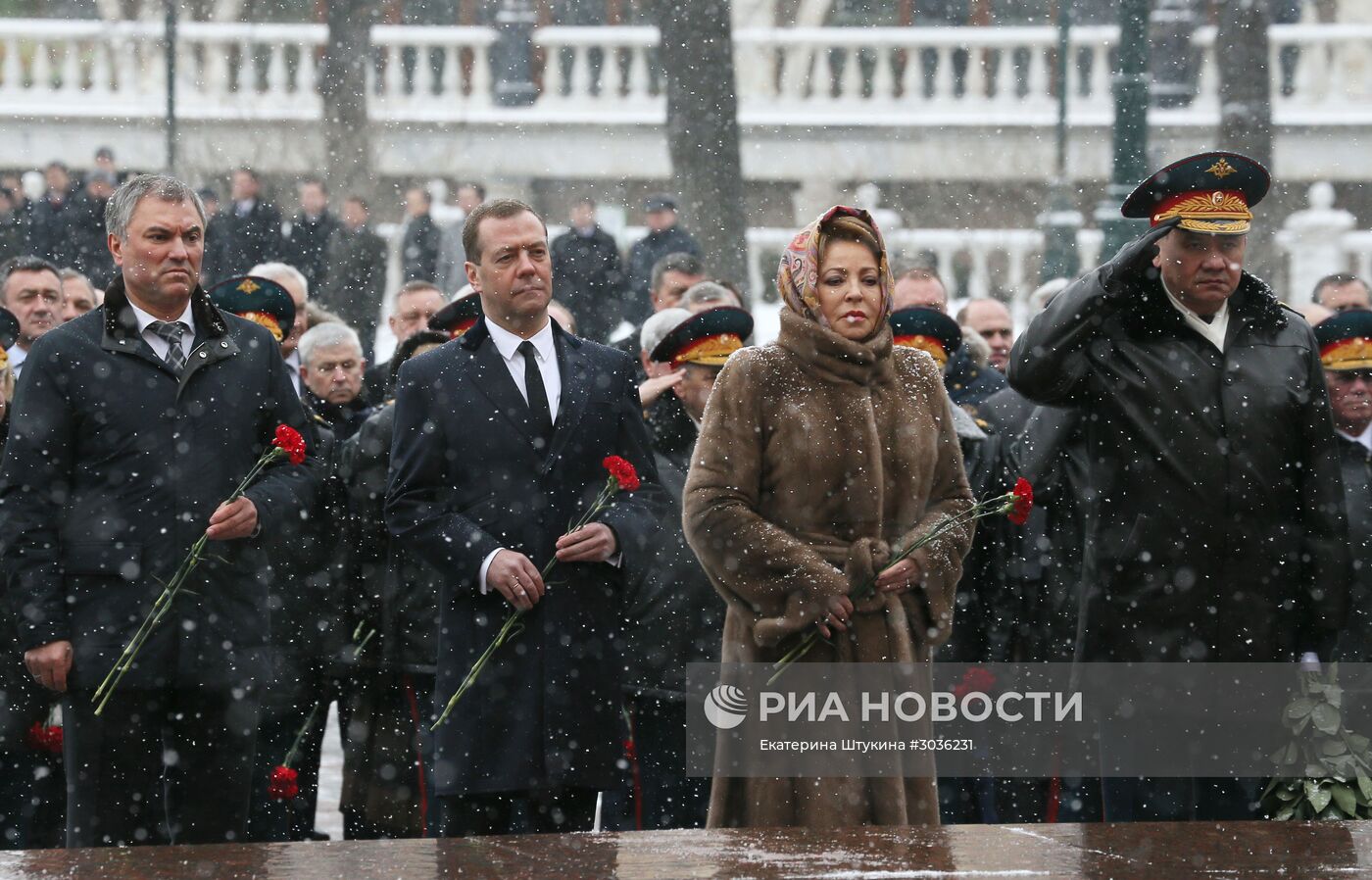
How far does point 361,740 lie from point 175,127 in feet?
57.4

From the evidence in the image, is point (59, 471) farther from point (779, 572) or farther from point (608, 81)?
point (608, 81)

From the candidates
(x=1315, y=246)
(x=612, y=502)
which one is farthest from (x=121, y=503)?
(x=1315, y=246)

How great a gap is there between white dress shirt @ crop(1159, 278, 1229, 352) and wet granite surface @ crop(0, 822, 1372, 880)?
1874mm

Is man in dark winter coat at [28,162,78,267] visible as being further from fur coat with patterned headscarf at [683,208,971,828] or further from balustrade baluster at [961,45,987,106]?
fur coat with patterned headscarf at [683,208,971,828]

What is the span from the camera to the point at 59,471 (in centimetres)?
650

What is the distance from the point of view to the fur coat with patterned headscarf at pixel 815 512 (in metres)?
6.32

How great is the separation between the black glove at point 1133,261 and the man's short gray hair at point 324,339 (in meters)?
3.70

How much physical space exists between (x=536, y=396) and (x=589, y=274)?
1073cm

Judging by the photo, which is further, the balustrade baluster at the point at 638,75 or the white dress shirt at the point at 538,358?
the balustrade baluster at the point at 638,75

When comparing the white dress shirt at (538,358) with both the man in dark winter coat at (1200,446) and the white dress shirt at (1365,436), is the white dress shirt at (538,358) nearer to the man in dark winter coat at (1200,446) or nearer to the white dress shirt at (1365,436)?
the man in dark winter coat at (1200,446)

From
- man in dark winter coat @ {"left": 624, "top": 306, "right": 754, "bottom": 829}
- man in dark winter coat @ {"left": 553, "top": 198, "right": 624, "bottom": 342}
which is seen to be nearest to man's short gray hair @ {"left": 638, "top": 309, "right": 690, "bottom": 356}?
man in dark winter coat @ {"left": 624, "top": 306, "right": 754, "bottom": 829}

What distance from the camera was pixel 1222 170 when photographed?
268 inches

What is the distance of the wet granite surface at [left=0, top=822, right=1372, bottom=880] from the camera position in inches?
187

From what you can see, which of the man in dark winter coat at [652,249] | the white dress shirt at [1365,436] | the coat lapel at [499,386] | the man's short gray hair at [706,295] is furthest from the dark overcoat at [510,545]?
the man in dark winter coat at [652,249]
